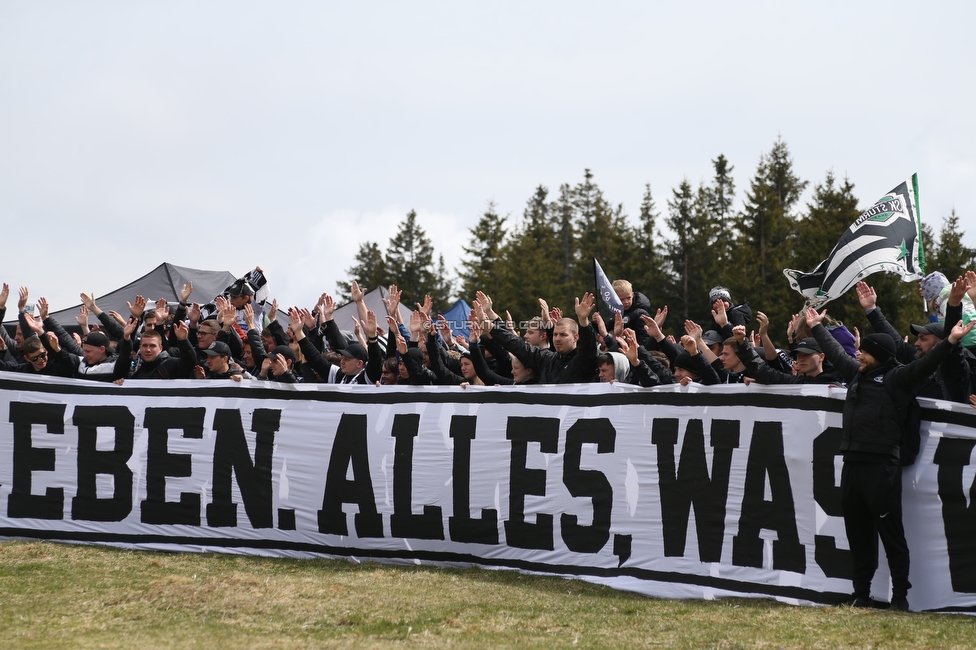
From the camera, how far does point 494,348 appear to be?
9672mm

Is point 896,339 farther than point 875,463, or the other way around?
point 896,339

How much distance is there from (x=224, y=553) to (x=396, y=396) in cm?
216

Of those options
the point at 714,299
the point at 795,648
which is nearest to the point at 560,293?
the point at 714,299

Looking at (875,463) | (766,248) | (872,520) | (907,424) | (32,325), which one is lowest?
(872,520)

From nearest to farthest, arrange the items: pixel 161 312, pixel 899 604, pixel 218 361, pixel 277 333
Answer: pixel 899 604 < pixel 218 361 < pixel 161 312 < pixel 277 333

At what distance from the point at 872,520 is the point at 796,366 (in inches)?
57.1

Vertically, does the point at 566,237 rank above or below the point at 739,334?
above

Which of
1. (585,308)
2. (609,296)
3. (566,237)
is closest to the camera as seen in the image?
(585,308)

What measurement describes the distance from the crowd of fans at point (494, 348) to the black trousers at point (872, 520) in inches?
32.5

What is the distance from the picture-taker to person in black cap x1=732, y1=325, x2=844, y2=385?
7734 millimetres

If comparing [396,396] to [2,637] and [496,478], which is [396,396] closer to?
[496,478]

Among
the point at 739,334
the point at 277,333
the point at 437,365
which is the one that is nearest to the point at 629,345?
the point at 739,334

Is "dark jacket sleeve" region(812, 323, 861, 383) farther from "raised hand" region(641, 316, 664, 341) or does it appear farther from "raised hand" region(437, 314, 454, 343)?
"raised hand" region(437, 314, 454, 343)

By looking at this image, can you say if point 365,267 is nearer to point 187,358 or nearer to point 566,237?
point 566,237
